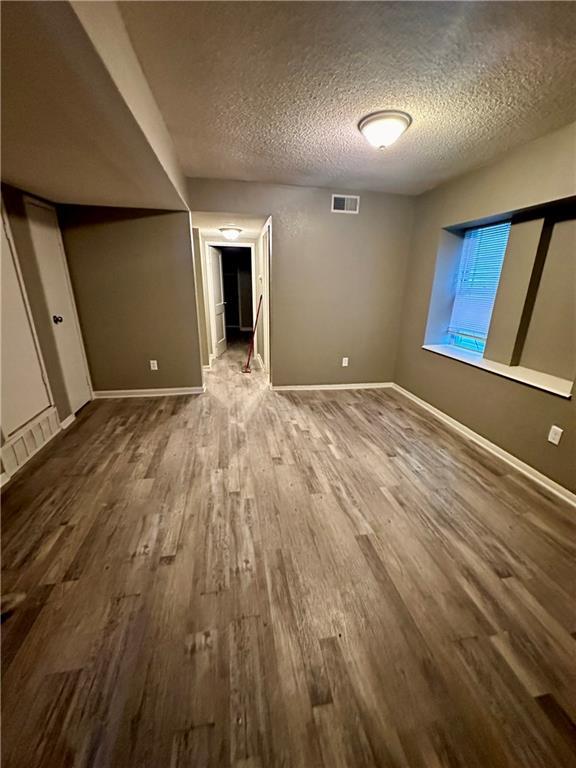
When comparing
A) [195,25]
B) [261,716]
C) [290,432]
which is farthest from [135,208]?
[261,716]

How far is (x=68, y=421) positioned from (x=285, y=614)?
286 cm

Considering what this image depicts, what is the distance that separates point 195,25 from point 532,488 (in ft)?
10.9

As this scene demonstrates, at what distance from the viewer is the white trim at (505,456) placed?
2041 mm

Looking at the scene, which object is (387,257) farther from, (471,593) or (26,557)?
(26,557)

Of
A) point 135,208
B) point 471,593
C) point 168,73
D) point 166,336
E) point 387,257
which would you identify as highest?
point 168,73

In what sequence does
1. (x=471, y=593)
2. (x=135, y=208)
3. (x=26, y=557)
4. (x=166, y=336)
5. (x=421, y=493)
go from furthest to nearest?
(x=166, y=336) < (x=135, y=208) < (x=421, y=493) < (x=26, y=557) < (x=471, y=593)

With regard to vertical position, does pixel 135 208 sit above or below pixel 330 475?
above

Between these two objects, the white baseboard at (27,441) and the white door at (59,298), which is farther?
the white door at (59,298)

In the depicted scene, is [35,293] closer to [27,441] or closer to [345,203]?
[27,441]

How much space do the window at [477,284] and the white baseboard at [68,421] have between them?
428cm

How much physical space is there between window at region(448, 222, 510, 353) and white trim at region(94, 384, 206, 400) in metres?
3.26

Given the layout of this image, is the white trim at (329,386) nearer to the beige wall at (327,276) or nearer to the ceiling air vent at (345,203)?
the beige wall at (327,276)

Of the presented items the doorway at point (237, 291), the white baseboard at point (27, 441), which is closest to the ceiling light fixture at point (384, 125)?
the white baseboard at point (27, 441)

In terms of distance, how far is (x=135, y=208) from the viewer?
313 centimetres
